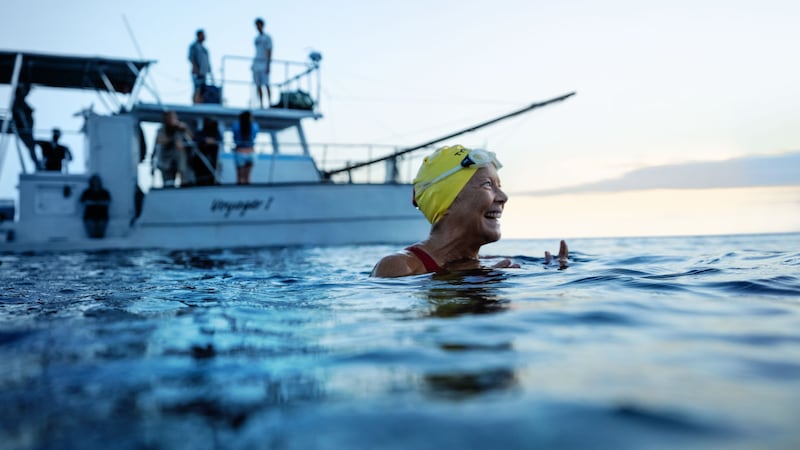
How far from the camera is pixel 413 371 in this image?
1.67 meters

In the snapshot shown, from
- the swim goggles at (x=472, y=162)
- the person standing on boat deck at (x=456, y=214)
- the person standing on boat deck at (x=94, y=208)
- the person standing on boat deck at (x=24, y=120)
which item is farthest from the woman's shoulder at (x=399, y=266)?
the person standing on boat deck at (x=24, y=120)

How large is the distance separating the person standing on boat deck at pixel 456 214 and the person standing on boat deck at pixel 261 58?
398 inches

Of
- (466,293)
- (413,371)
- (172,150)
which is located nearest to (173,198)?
(172,150)

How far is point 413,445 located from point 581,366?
725mm

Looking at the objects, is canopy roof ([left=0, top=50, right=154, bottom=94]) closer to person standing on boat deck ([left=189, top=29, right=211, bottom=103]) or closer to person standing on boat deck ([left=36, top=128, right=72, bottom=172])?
person standing on boat deck ([left=189, top=29, right=211, bottom=103])

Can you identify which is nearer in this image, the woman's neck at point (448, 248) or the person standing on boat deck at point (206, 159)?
the woman's neck at point (448, 248)

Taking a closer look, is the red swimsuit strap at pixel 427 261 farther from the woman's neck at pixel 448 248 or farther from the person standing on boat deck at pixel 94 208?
A: the person standing on boat deck at pixel 94 208

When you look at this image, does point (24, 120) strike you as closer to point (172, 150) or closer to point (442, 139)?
point (172, 150)

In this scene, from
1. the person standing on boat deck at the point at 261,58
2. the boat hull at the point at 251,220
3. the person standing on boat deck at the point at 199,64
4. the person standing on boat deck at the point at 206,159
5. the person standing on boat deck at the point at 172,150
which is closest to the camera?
the person standing on boat deck at the point at 172,150

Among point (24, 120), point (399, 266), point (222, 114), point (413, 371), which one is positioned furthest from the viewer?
point (222, 114)

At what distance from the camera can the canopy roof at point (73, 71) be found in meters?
12.0

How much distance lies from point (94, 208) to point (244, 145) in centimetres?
317

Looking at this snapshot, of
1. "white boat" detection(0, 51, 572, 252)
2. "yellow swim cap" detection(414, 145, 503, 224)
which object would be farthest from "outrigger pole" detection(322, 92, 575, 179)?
"yellow swim cap" detection(414, 145, 503, 224)

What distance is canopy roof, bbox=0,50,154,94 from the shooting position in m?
12.0
